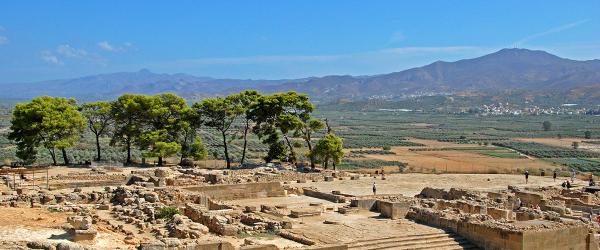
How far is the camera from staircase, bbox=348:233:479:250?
20656mm

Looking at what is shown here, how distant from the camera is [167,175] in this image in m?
34.2

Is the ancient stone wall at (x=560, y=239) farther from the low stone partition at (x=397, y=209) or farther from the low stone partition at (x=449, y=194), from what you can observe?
the low stone partition at (x=449, y=194)

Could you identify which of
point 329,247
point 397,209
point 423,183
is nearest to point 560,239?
point 397,209

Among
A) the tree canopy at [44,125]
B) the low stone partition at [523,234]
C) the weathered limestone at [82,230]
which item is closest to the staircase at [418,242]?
the low stone partition at [523,234]

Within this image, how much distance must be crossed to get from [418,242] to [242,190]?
1119cm

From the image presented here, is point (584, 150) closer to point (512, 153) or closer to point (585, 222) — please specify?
point (512, 153)

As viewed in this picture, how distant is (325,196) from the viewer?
1204 inches

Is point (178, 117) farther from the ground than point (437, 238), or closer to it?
farther from the ground

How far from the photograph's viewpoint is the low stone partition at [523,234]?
20578 millimetres

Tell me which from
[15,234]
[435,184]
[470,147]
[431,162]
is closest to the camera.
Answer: [15,234]

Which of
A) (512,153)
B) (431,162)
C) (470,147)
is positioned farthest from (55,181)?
(470,147)

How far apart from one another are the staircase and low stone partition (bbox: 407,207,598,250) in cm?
41

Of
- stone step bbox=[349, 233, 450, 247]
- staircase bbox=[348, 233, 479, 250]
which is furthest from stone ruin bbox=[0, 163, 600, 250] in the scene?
stone step bbox=[349, 233, 450, 247]

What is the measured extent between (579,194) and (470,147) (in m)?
58.9
